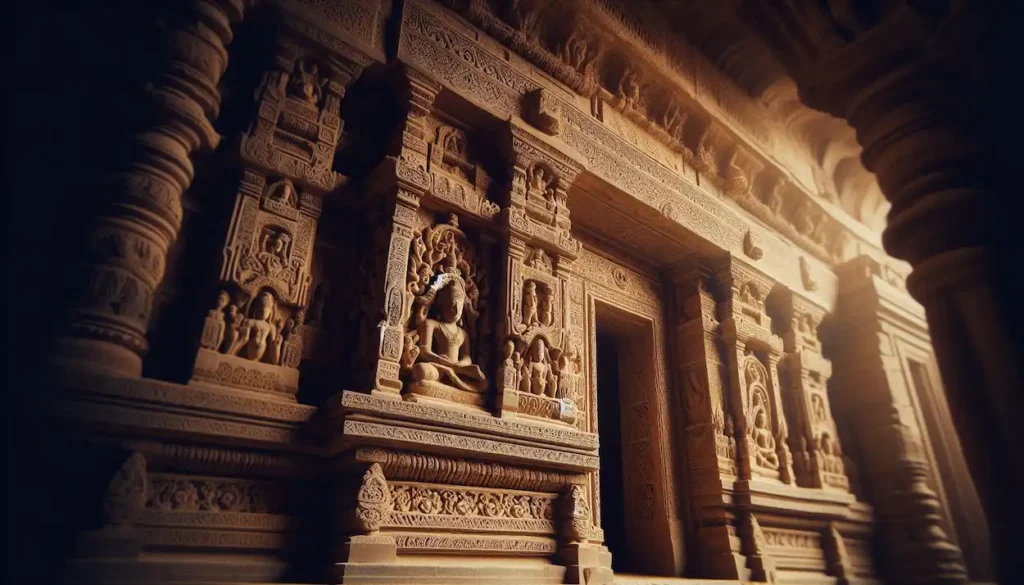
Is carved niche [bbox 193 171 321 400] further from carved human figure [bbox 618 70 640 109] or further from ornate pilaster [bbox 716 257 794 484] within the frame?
ornate pilaster [bbox 716 257 794 484]

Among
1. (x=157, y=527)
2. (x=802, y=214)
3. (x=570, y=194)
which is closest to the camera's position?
(x=157, y=527)

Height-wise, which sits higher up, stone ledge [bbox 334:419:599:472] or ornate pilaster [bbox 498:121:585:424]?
ornate pilaster [bbox 498:121:585:424]

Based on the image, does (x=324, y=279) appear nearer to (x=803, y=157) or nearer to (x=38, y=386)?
(x=38, y=386)

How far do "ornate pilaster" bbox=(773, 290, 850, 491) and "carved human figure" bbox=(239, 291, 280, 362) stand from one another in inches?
192

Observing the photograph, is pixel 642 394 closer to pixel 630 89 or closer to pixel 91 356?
pixel 630 89

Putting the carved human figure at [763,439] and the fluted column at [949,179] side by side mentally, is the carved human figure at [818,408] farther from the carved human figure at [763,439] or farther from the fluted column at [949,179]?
the fluted column at [949,179]

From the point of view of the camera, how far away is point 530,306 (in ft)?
A: 12.3

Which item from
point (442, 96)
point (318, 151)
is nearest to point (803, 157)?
point (442, 96)

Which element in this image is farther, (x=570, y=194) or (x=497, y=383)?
(x=570, y=194)

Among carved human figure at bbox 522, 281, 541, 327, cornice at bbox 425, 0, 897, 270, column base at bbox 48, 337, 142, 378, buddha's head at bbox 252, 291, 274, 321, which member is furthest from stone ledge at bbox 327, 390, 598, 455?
cornice at bbox 425, 0, 897, 270

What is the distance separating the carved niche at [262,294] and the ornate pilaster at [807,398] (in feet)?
15.7

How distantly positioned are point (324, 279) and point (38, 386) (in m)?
1.42

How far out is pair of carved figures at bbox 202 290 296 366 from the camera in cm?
268

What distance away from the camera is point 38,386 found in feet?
6.94
